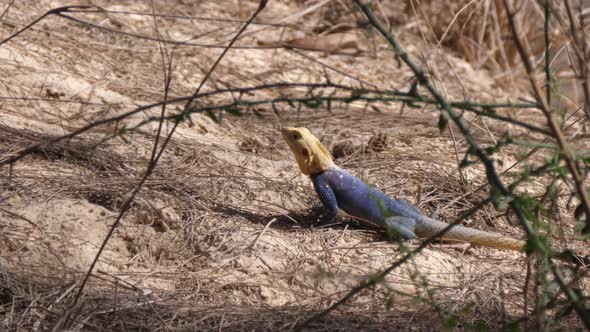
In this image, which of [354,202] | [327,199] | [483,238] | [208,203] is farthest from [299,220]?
[483,238]

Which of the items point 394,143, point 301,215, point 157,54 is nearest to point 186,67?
point 157,54

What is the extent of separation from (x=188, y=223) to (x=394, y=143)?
2.43 m

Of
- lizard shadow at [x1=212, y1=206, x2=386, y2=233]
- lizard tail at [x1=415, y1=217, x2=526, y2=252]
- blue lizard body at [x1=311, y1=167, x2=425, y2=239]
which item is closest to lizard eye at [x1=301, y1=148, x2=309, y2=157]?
blue lizard body at [x1=311, y1=167, x2=425, y2=239]

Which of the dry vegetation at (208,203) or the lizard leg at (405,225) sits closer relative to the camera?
the dry vegetation at (208,203)

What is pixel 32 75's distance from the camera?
5.69 meters

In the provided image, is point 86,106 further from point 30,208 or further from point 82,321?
point 82,321

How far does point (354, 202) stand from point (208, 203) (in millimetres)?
972

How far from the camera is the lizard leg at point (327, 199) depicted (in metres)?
4.77

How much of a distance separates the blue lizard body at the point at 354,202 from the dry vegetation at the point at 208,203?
0.48 feet

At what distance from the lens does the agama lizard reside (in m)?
4.61

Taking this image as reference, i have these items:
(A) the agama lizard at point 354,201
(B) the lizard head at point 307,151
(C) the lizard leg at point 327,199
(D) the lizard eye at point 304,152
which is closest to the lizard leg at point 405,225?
(A) the agama lizard at point 354,201

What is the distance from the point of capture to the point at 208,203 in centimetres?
468

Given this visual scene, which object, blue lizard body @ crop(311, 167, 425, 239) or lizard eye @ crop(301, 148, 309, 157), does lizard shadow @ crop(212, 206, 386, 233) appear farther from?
lizard eye @ crop(301, 148, 309, 157)

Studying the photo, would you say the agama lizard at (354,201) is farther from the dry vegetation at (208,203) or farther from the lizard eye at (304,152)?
the dry vegetation at (208,203)
